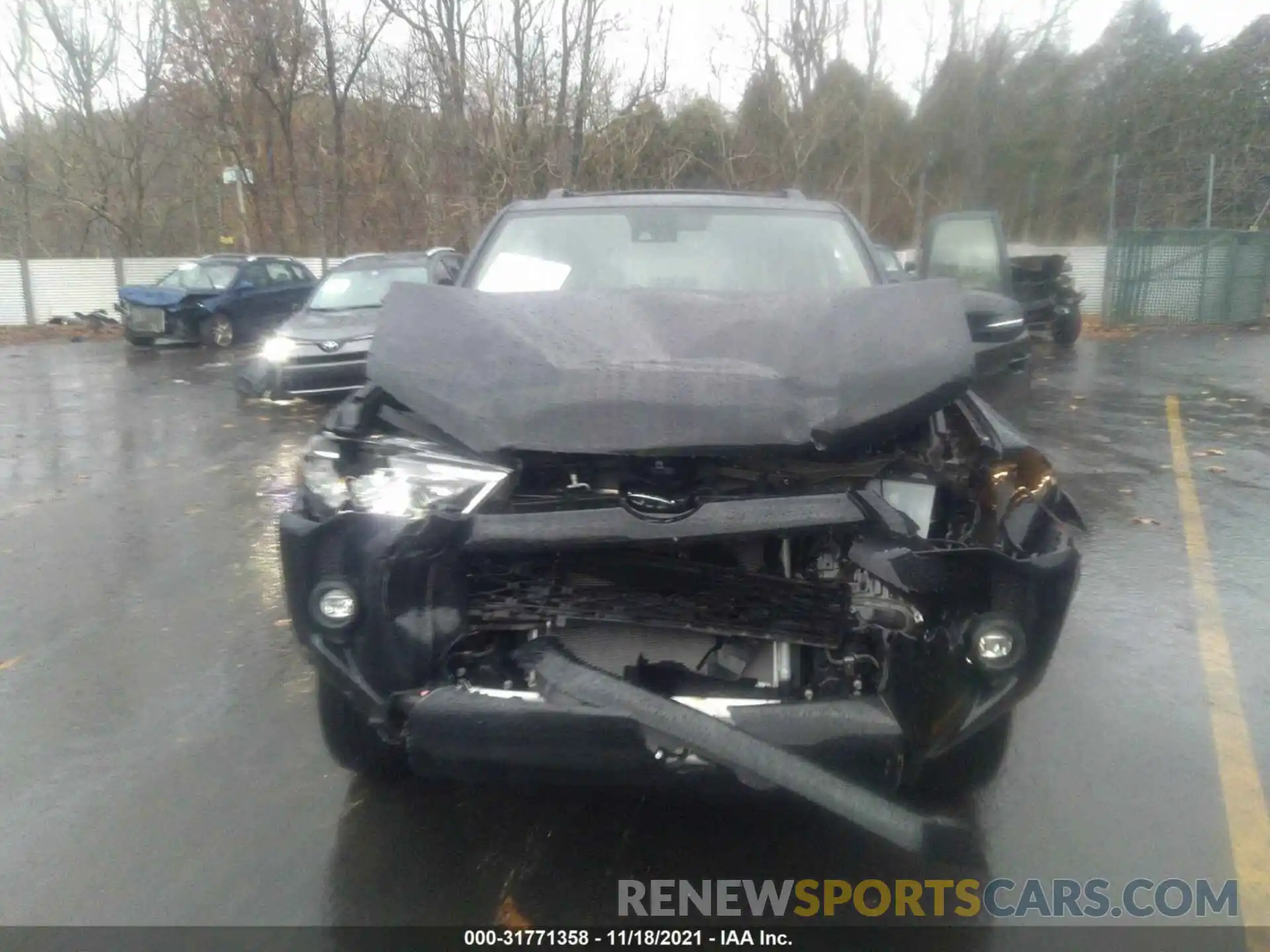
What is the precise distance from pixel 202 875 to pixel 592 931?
1131mm

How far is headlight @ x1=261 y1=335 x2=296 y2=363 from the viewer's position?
11266 mm

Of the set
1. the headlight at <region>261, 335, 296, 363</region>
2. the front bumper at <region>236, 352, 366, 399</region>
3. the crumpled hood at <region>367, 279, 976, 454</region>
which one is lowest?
the front bumper at <region>236, 352, 366, 399</region>

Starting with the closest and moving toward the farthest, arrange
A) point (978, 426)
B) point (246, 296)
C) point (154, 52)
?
point (978, 426), point (246, 296), point (154, 52)

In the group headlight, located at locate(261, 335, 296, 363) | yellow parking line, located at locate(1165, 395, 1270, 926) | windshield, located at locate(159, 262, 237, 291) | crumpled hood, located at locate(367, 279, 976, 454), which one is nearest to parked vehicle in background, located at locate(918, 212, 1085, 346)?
headlight, located at locate(261, 335, 296, 363)

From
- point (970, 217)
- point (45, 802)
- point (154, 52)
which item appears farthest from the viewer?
point (154, 52)

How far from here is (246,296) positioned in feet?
63.4

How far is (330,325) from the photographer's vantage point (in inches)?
457

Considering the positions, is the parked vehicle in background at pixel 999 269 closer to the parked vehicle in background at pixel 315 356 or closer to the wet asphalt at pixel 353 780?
the parked vehicle in background at pixel 315 356

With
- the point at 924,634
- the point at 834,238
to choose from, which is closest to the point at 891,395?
the point at 924,634

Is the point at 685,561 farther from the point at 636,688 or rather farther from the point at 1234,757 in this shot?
the point at 1234,757

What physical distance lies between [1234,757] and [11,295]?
89.2ft

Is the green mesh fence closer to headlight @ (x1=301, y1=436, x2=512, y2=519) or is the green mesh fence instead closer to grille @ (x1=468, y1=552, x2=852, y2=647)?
grille @ (x1=468, y1=552, x2=852, y2=647)

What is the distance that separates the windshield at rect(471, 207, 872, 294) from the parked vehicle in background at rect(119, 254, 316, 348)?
46.4ft

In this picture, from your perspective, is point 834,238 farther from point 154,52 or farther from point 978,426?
point 154,52
